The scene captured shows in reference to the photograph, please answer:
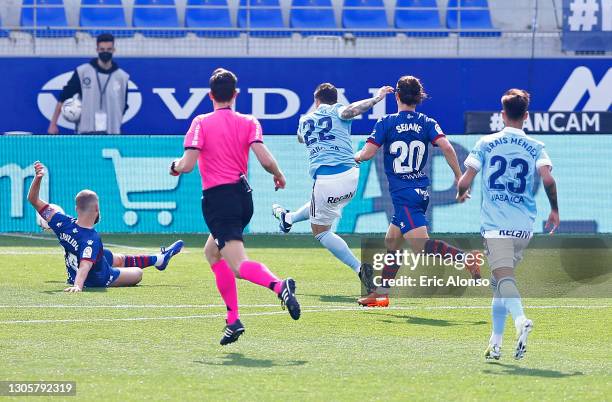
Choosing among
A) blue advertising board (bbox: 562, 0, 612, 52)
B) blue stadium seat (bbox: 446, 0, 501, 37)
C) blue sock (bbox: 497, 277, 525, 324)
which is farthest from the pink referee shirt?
blue stadium seat (bbox: 446, 0, 501, 37)

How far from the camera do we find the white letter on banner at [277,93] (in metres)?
23.1

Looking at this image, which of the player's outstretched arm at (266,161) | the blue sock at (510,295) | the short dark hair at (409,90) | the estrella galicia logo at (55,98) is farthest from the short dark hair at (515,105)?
the estrella galicia logo at (55,98)

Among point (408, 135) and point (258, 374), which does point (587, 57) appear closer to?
point (408, 135)

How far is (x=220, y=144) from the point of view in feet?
28.6

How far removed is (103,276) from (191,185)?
6.53 m

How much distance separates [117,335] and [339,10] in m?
17.0

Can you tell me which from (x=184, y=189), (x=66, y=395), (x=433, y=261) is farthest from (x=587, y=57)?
(x=66, y=395)

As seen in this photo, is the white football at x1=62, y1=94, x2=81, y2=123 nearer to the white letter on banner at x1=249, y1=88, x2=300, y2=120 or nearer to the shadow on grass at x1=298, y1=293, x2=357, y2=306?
the white letter on banner at x1=249, y1=88, x2=300, y2=120

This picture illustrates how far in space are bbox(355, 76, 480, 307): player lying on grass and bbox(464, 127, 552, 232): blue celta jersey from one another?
255 cm

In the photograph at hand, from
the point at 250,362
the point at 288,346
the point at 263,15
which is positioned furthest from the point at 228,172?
the point at 263,15

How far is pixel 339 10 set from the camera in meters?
25.3

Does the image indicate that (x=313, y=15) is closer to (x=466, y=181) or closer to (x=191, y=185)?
(x=191, y=185)

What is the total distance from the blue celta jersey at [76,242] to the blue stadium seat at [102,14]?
13.2m

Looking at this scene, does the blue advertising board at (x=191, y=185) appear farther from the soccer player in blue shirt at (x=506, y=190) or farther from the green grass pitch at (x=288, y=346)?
the soccer player in blue shirt at (x=506, y=190)
